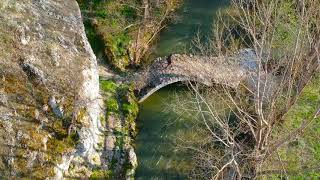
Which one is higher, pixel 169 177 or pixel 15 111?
pixel 15 111

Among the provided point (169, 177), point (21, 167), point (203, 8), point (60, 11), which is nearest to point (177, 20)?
point (203, 8)

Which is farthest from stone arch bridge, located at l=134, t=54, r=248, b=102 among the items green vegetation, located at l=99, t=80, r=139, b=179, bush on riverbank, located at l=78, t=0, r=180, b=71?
bush on riverbank, located at l=78, t=0, r=180, b=71

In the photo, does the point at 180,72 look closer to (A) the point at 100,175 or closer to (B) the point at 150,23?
(B) the point at 150,23

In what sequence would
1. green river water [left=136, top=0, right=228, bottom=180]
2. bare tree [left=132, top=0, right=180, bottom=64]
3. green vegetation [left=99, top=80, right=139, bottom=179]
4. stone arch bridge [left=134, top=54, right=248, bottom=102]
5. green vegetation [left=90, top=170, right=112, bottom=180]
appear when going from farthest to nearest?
bare tree [left=132, top=0, right=180, bottom=64], stone arch bridge [left=134, top=54, right=248, bottom=102], green river water [left=136, top=0, right=228, bottom=180], green vegetation [left=99, top=80, right=139, bottom=179], green vegetation [left=90, top=170, right=112, bottom=180]

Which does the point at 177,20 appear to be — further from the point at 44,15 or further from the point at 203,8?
the point at 44,15

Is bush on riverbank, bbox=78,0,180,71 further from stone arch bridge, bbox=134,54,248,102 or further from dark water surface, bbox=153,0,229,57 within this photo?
stone arch bridge, bbox=134,54,248,102

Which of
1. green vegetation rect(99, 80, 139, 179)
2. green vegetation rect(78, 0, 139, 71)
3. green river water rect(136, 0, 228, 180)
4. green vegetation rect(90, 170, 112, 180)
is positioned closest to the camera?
green vegetation rect(90, 170, 112, 180)
